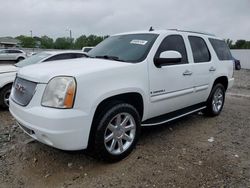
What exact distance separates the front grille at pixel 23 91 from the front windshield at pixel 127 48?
1.33 meters

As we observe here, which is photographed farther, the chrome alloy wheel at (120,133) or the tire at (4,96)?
the tire at (4,96)

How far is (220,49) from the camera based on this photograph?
5891 millimetres

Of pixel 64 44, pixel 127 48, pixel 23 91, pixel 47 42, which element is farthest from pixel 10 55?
pixel 47 42

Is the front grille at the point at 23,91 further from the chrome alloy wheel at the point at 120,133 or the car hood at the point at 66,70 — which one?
the chrome alloy wheel at the point at 120,133

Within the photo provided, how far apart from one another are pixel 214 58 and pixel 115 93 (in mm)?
3060

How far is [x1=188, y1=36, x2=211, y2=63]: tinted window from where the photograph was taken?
4941 millimetres

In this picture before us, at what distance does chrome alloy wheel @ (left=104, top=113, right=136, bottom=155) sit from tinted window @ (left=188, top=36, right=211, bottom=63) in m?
2.04

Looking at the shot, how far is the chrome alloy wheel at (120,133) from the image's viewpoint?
3447mm

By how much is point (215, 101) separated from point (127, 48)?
2.78 metres

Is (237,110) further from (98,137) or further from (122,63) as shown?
(98,137)

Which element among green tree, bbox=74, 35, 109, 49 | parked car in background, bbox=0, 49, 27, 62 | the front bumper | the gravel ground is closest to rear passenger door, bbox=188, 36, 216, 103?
the gravel ground

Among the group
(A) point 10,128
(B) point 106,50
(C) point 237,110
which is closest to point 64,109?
(B) point 106,50

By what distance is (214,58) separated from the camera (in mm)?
5508

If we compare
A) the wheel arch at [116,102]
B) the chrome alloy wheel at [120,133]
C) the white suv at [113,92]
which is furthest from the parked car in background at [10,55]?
the chrome alloy wheel at [120,133]
